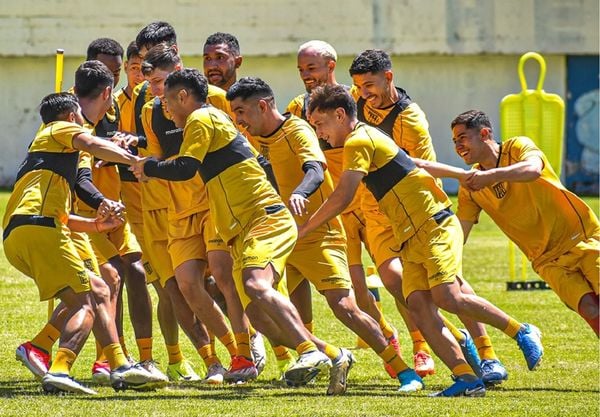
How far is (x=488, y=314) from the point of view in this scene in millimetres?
9695

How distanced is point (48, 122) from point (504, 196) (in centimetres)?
342

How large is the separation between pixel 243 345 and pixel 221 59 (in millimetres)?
2534

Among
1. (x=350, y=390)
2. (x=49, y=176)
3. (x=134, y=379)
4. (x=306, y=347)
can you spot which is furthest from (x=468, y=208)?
(x=49, y=176)

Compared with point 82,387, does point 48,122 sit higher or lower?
higher

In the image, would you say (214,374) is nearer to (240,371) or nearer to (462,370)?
(240,371)

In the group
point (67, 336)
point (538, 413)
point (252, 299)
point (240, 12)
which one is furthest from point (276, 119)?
point (240, 12)

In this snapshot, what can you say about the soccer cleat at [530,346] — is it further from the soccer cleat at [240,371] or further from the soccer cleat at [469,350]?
the soccer cleat at [240,371]

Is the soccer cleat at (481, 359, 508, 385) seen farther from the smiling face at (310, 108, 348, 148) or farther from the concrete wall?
the concrete wall

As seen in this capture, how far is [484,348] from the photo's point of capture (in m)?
10.4

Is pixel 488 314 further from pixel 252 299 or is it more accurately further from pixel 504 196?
pixel 252 299

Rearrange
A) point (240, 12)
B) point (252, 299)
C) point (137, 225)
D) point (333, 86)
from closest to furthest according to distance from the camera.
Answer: point (252, 299) → point (333, 86) → point (137, 225) → point (240, 12)

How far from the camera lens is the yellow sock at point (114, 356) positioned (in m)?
9.67

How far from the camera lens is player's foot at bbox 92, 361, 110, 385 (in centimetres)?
1028

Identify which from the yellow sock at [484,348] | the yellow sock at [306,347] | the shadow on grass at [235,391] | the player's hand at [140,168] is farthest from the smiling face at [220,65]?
the yellow sock at [306,347]
